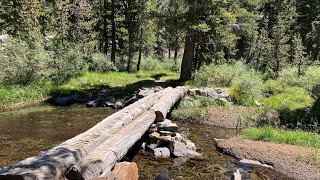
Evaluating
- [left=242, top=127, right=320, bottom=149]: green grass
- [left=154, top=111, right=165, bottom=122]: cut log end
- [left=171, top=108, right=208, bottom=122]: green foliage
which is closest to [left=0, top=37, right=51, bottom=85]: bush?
[left=171, top=108, right=208, bottom=122]: green foliage

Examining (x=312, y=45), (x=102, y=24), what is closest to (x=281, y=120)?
(x=102, y=24)

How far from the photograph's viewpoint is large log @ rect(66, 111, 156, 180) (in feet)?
20.1

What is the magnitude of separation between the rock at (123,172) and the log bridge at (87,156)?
0.40 ft

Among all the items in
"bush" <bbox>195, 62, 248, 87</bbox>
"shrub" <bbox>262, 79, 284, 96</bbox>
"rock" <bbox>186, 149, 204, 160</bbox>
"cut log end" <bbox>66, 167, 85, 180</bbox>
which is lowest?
"rock" <bbox>186, 149, 204, 160</bbox>

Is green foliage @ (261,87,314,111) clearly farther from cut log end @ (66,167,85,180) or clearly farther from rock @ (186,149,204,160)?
cut log end @ (66,167,85,180)

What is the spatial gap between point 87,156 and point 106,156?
385 mm

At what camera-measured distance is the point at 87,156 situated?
679 cm

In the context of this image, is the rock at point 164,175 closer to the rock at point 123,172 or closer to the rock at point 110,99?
the rock at point 123,172

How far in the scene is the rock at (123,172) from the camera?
21.0ft

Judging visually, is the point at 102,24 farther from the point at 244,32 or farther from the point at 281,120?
the point at 281,120

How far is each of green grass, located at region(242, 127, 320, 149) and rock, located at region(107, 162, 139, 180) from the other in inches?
232

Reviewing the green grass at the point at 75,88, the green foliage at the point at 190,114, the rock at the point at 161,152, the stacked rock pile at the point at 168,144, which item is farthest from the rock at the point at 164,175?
the green grass at the point at 75,88

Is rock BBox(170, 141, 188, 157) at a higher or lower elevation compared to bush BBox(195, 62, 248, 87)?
lower

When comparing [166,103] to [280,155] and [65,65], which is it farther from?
[65,65]
